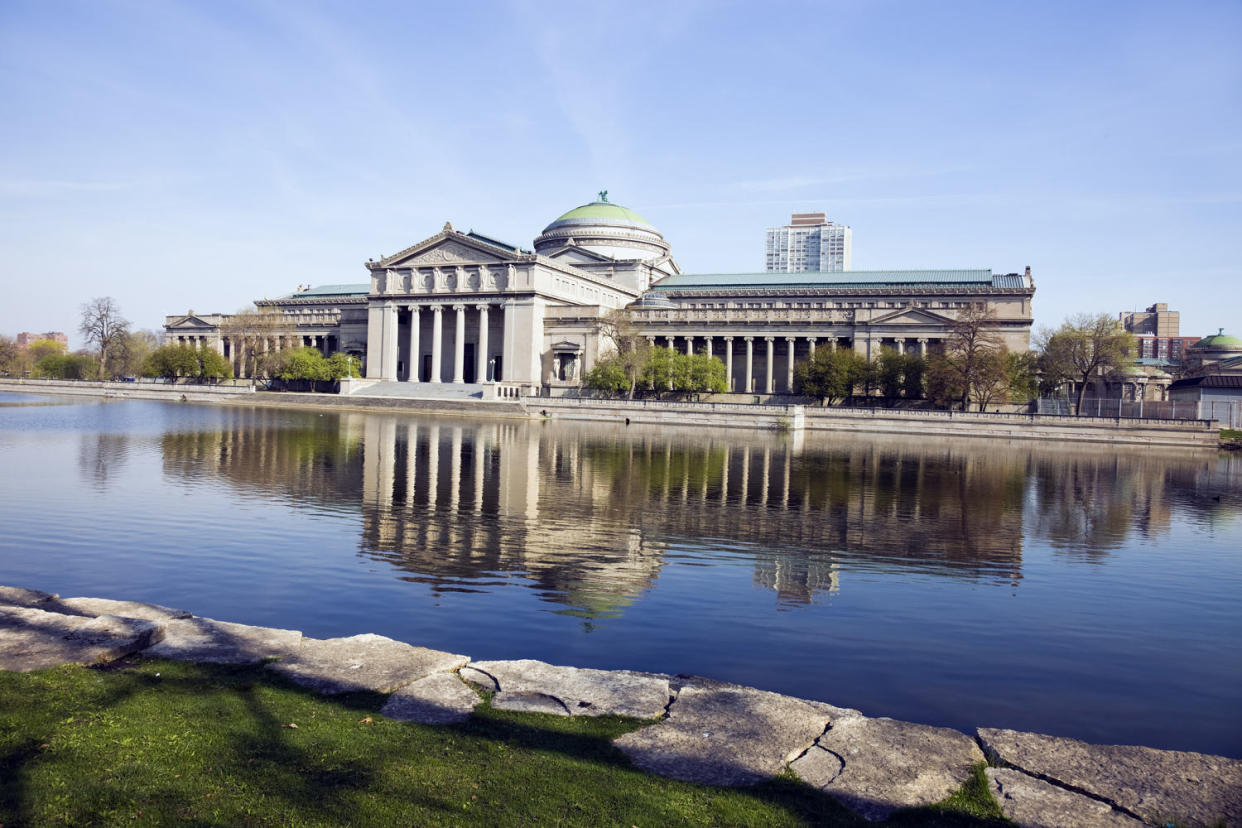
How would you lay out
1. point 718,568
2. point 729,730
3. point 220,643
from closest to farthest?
point 729,730 → point 220,643 → point 718,568

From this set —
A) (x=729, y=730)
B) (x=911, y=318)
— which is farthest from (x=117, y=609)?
(x=911, y=318)

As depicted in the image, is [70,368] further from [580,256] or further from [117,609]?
[117,609]

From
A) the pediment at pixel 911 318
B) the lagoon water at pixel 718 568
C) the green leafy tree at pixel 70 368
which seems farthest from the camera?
the green leafy tree at pixel 70 368

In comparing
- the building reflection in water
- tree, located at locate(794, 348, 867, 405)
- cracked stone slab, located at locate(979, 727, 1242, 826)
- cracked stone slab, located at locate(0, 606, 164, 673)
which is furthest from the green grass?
tree, located at locate(794, 348, 867, 405)

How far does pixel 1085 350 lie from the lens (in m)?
84.8

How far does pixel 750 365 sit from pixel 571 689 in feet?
330

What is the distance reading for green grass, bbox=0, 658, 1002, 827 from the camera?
683 cm

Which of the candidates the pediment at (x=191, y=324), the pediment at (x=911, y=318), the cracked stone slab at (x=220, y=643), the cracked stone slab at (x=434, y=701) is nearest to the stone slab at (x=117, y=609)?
the cracked stone slab at (x=220, y=643)

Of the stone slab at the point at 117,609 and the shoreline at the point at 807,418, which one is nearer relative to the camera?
the stone slab at the point at 117,609

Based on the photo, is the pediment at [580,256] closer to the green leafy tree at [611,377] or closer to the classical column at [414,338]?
the classical column at [414,338]

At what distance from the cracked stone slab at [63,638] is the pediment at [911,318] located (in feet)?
313

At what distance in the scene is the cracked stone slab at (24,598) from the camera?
41.0 feet

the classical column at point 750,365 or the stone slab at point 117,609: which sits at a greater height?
the classical column at point 750,365

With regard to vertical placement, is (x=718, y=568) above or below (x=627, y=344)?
below
